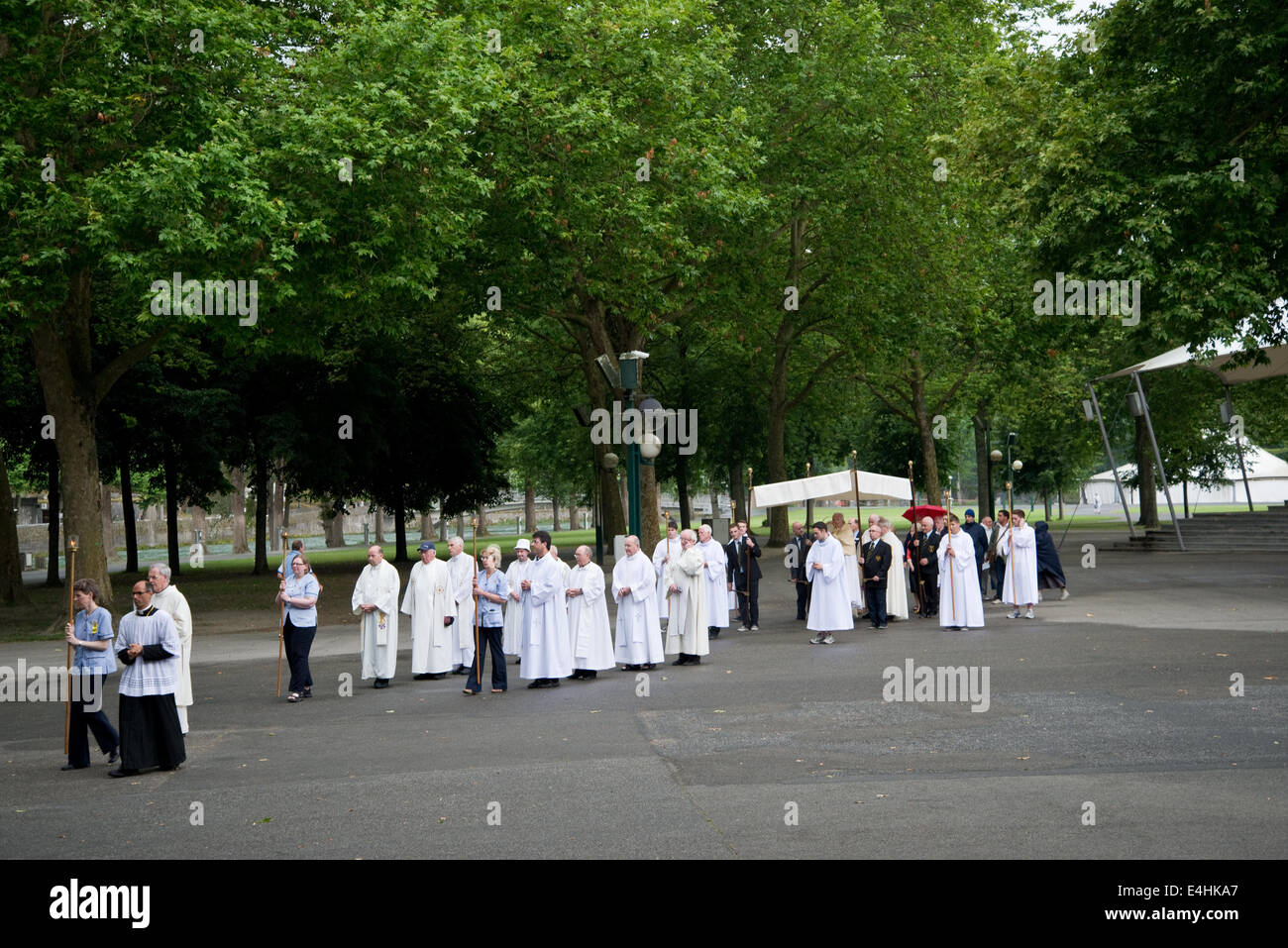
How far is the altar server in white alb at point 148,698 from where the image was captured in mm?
10617

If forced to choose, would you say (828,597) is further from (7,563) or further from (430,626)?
(7,563)

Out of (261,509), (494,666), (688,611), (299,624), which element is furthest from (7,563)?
(688,611)

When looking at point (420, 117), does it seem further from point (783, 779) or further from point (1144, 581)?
point (1144, 581)

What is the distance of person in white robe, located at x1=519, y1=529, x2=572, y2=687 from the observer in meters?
15.6

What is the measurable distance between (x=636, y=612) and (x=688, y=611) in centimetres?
103

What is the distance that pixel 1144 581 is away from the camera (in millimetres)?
27500

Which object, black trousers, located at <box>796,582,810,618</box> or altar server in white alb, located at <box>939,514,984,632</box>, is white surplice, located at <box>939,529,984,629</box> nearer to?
altar server in white alb, located at <box>939,514,984,632</box>

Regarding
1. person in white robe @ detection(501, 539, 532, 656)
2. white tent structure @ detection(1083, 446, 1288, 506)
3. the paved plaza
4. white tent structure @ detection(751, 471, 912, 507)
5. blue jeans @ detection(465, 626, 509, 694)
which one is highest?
white tent structure @ detection(1083, 446, 1288, 506)

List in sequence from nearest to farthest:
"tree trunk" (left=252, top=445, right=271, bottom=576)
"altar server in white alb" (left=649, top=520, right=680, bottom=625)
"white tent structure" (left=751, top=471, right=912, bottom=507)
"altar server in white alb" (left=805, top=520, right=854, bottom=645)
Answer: "altar server in white alb" (left=649, top=520, right=680, bottom=625) < "altar server in white alb" (left=805, top=520, right=854, bottom=645) < "white tent structure" (left=751, top=471, right=912, bottom=507) < "tree trunk" (left=252, top=445, right=271, bottom=576)

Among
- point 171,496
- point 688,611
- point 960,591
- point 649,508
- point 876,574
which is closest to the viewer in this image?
point 688,611

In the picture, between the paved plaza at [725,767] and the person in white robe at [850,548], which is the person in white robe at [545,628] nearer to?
the paved plaza at [725,767]

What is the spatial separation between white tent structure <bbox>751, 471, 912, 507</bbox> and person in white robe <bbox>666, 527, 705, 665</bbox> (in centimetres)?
827

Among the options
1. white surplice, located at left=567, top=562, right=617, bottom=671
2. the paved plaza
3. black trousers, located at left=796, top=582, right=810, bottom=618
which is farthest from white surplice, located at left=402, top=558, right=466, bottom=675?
black trousers, located at left=796, top=582, right=810, bottom=618

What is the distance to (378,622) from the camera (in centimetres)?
1614
